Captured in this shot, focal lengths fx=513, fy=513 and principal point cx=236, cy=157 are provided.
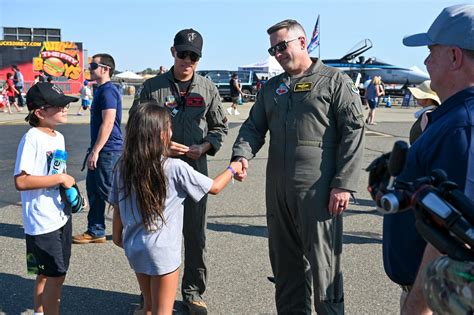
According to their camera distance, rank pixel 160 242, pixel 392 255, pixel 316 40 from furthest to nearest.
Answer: pixel 316 40 → pixel 160 242 → pixel 392 255

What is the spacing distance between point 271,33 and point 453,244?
2.36 meters

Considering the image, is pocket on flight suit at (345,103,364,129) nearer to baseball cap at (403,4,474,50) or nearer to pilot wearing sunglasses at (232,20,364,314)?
pilot wearing sunglasses at (232,20,364,314)

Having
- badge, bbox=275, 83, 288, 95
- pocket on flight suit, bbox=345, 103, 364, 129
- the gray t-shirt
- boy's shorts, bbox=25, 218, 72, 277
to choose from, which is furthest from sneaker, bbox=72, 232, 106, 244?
pocket on flight suit, bbox=345, 103, 364, 129

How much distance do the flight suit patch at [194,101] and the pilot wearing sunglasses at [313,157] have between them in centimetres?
73

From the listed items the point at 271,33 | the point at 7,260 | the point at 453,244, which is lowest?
the point at 7,260

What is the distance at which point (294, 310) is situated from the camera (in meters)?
3.56

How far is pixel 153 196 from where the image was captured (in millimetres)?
2881

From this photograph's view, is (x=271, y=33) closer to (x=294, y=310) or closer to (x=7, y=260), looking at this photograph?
(x=294, y=310)

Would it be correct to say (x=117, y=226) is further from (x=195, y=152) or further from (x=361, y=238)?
(x=361, y=238)

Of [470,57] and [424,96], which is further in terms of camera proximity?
[424,96]

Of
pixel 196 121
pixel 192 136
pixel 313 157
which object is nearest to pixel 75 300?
pixel 192 136

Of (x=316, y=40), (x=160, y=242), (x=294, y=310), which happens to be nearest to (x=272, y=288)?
(x=294, y=310)

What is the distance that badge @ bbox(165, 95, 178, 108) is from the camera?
390 centimetres

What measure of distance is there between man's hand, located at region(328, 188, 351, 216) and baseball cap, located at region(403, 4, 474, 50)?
4.42ft
